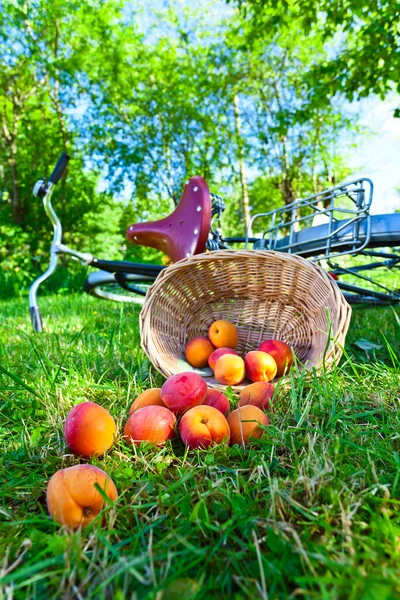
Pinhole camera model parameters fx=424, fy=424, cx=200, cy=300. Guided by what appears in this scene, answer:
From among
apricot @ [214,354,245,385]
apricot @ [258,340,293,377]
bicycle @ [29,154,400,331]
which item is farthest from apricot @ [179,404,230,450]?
bicycle @ [29,154,400,331]

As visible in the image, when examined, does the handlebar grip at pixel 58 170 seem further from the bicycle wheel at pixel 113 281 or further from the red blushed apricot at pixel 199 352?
the red blushed apricot at pixel 199 352

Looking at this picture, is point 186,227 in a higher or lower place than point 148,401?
higher

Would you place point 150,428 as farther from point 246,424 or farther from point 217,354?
point 217,354

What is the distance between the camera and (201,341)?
1717 millimetres

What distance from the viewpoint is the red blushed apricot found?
1.70 metres

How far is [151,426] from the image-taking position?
3.18ft

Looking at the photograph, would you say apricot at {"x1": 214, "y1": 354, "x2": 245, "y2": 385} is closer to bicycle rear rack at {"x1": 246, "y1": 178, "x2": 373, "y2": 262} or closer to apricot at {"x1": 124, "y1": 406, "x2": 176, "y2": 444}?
apricot at {"x1": 124, "y1": 406, "x2": 176, "y2": 444}

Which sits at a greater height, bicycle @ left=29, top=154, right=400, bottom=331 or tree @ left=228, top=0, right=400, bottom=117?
tree @ left=228, top=0, right=400, bottom=117

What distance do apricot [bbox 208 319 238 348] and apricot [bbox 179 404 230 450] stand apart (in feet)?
2.40

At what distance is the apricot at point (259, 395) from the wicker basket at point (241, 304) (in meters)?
0.24

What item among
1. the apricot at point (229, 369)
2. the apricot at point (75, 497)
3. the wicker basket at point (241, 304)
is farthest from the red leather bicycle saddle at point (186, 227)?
the apricot at point (75, 497)

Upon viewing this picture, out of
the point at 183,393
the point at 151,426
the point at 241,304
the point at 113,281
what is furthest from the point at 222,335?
the point at 113,281

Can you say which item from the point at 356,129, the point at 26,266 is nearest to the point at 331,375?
the point at 26,266

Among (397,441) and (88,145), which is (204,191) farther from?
(88,145)
